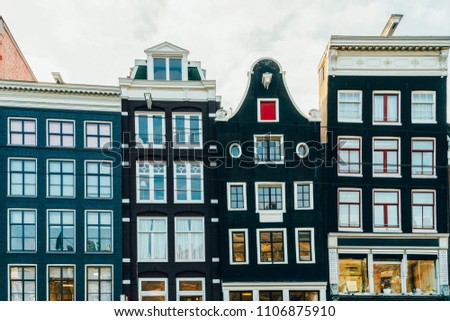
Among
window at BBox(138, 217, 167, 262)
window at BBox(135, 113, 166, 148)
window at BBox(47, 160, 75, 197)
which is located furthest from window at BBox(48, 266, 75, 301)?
window at BBox(135, 113, 166, 148)

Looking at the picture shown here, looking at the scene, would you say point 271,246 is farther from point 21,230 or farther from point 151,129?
point 21,230

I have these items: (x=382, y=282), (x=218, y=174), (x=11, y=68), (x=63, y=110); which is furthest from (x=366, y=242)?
(x=11, y=68)

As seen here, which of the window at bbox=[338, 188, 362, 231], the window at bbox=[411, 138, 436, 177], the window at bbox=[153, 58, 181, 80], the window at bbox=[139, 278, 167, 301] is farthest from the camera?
the window at bbox=[153, 58, 181, 80]

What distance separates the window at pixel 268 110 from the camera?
31.7 meters

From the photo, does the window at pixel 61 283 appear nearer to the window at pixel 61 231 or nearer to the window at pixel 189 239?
the window at pixel 61 231

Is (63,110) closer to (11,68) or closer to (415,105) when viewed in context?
(11,68)

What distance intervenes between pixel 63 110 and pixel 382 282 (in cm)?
1905

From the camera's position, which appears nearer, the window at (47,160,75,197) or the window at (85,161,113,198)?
the window at (47,160,75,197)

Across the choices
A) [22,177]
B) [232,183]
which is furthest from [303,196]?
[22,177]

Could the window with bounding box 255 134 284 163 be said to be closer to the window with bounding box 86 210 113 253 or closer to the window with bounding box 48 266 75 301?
the window with bounding box 86 210 113 253

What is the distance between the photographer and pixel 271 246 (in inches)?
1215

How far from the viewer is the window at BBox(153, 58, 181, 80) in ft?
105

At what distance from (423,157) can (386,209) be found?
11.5 ft

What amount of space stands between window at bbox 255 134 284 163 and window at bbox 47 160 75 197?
31.9 ft
